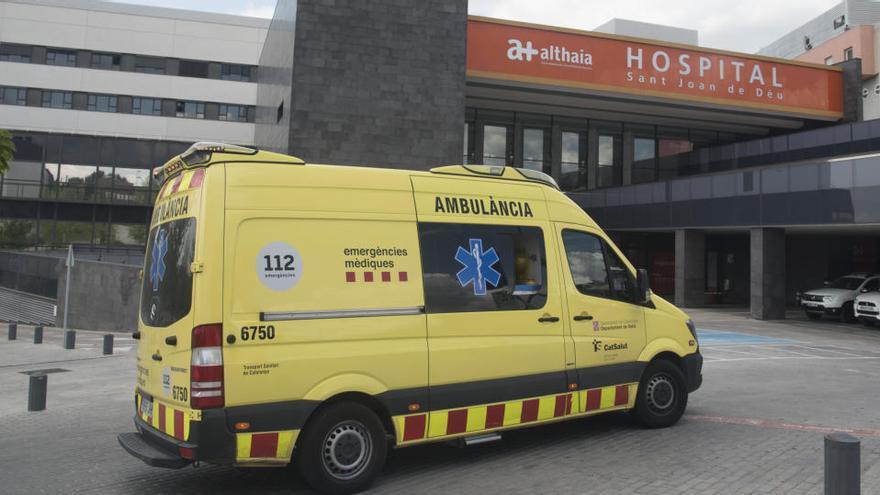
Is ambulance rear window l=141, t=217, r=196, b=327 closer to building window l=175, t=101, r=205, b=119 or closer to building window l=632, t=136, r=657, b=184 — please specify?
building window l=632, t=136, r=657, b=184

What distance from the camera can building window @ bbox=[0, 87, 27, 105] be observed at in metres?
39.2

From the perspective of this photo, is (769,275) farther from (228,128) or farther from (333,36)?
(228,128)

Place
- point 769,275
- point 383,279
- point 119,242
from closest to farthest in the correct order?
point 383,279
point 769,275
point 119,242

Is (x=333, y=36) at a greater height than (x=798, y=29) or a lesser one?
lesser

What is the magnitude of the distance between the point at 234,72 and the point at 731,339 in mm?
36580

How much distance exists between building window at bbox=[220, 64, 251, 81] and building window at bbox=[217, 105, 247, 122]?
1947mm

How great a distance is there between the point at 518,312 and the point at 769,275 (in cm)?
2017

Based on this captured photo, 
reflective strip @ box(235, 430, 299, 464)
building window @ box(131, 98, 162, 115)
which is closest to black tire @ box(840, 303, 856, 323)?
reflective strip @ box(235, 430, 299, 464)

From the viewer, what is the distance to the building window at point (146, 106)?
40.8 metres

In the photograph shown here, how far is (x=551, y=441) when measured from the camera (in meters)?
6.44

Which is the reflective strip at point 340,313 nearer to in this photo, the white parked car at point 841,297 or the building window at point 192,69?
the white parked car at point 841,297

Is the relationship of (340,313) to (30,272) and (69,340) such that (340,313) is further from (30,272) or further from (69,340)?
(30,272)

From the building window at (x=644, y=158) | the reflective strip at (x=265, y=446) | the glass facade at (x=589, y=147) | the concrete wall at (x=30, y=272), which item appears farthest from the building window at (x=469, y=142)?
Result: the reflective strip at (x=265, y=446)

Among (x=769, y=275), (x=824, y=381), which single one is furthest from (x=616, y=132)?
(x=824, y=381)
